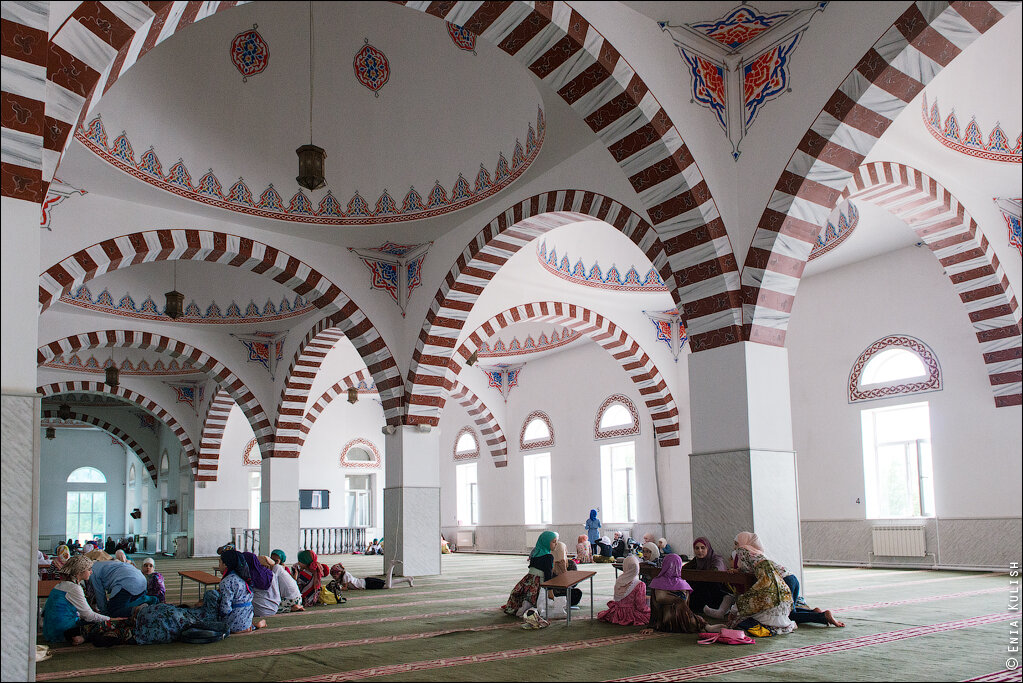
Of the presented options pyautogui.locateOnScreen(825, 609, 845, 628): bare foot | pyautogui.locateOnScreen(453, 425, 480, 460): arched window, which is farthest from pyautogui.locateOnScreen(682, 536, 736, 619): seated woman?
pyautogui.locateOnScreen(453, 425, 480, 460): arched window

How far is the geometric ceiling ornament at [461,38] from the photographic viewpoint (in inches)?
261

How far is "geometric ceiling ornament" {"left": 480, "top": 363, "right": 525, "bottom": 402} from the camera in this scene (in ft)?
49.9

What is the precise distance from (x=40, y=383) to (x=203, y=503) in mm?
3657

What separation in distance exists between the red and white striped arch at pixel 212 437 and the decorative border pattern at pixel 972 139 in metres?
12.1

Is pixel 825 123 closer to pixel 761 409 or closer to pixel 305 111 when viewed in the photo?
pixel 761 409

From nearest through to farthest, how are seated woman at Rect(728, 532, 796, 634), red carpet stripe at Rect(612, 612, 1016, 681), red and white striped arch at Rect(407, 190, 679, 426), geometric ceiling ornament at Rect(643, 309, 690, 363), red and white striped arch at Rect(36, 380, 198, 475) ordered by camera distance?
red carpet stripe at Rect(612, 612, 1016, 681) < seated woman at Rect(728, 532, 796, 634) < red and white striped arch at Rect(407, 190, 679, 426) < geometric ceiling ornament at Rect(643, 309, 690, 363) < red and white striped arch at Rect(36, 380, 198, 475)

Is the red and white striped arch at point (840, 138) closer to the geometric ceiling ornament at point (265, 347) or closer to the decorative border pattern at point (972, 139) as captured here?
the decorative border pattern at point (972, 139)

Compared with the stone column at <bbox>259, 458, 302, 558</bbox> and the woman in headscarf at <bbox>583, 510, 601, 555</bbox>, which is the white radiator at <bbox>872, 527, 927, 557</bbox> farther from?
the stone column at <bbox>259, 458, 302, 558</bbox>

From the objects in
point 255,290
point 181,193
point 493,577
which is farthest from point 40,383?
point 493,577

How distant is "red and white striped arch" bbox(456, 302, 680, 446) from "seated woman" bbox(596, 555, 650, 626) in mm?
4966

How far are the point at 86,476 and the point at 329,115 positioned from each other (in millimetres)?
18530

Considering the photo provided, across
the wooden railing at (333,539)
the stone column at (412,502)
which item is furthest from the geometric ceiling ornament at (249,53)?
the wooden railing at (333,539)

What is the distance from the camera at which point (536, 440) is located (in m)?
14.7

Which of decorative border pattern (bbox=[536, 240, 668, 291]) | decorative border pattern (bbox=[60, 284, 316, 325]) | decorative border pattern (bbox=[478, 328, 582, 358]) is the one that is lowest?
decorative border pattern (bbox=[478, 328, 582, 358])
